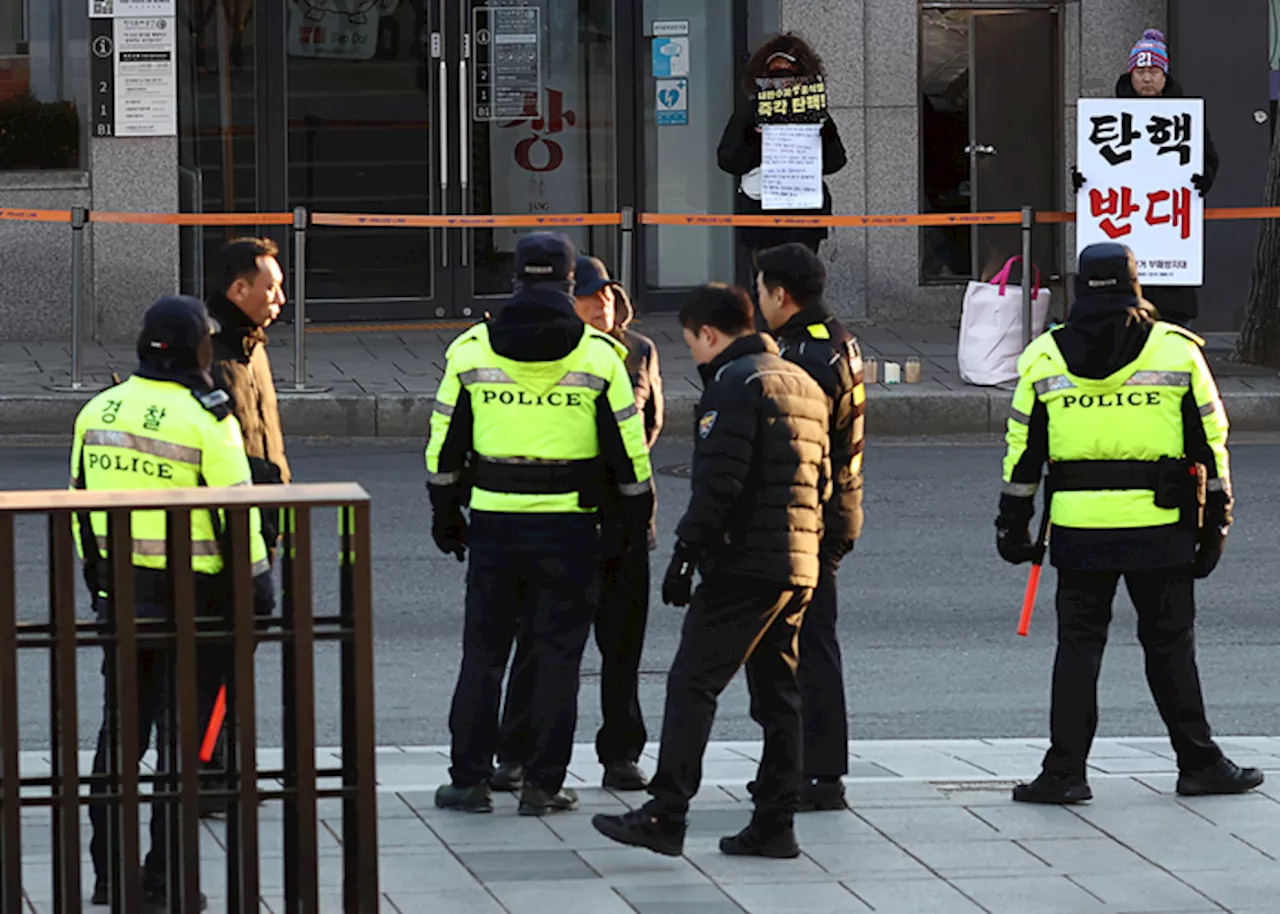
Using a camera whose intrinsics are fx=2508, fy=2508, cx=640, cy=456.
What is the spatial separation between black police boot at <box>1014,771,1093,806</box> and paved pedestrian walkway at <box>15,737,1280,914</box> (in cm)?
6

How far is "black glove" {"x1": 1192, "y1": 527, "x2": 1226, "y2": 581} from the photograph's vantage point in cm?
731

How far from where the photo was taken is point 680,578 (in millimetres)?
6684

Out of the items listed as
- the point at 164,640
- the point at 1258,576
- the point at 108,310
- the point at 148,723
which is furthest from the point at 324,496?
the point at 108,310

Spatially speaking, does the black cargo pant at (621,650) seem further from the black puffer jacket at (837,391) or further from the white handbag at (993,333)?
the white handbag at (993,333)

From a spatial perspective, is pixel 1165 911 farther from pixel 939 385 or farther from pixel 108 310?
pixel 108 310

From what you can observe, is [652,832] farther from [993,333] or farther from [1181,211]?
[1181,211]

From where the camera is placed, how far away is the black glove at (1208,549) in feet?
24.0

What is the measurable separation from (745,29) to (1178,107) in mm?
4316

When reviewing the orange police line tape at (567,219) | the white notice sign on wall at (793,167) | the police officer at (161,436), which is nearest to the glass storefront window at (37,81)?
the orange police line tape at (567,219)

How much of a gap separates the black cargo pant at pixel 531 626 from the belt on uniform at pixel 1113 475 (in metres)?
1.43

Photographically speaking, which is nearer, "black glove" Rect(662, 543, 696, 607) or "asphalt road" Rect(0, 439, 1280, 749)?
"black glove" Rect(662, 543, 696, 607)

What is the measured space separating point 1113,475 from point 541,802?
190 centimetres

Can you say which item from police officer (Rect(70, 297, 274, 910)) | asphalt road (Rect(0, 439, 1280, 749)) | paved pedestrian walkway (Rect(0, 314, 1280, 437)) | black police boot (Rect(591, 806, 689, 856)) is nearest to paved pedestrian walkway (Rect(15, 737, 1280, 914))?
black police boot (Rect(591, 806, 689, 856))

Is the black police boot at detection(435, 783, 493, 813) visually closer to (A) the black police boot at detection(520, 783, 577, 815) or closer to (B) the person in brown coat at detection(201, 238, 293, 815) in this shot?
(A) the black police boot at detection(520, 783, 577, 815)
